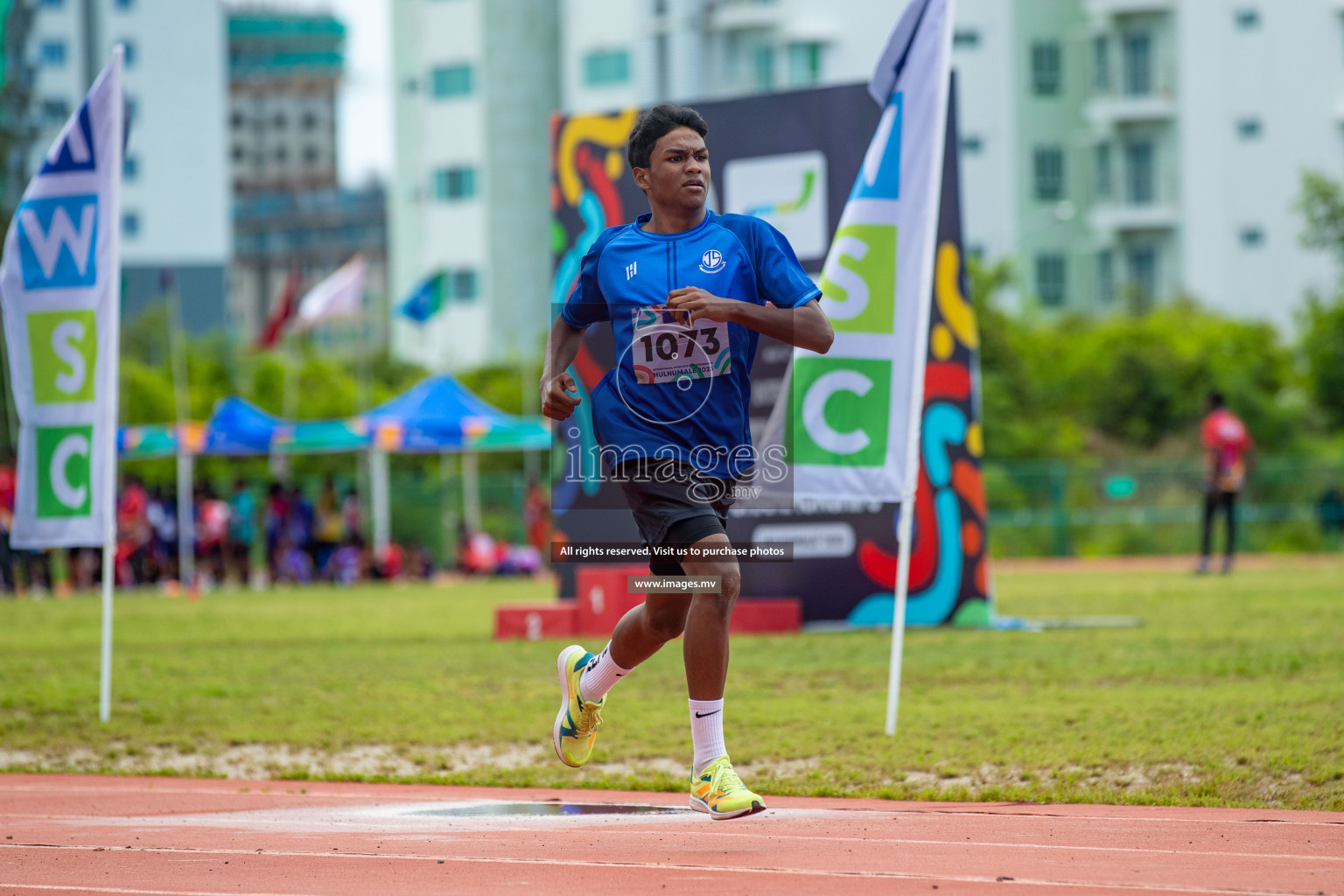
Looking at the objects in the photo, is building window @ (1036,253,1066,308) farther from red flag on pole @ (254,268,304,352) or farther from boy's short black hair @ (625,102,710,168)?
boy's short black hair @ (625,102,710,168)

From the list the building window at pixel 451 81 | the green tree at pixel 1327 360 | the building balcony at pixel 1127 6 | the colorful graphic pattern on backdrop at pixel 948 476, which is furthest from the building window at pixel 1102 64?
the colorful graphic pattern on backdrop at pixel 948 476

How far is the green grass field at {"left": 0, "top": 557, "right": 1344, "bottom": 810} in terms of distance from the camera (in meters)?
7.17

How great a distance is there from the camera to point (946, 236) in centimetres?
1427

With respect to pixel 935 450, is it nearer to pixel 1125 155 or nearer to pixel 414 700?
pixel 414 700

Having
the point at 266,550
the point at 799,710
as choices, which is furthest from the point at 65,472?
the point at 266,550

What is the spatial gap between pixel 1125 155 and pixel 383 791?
2001 inches

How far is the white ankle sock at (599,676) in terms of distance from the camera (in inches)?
232

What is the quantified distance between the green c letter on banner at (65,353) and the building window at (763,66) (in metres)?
47.1

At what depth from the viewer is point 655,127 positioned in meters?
5.63

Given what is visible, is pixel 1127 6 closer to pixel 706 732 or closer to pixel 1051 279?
pixel 1051 279

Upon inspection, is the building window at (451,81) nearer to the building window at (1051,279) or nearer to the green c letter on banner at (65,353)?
the building window at (1051,279)

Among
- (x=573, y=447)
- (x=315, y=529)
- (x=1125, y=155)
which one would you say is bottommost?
(x=315, y=529)

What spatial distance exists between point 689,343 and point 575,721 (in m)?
1.45

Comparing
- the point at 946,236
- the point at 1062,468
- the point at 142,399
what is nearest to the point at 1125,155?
the point at 1062,468
